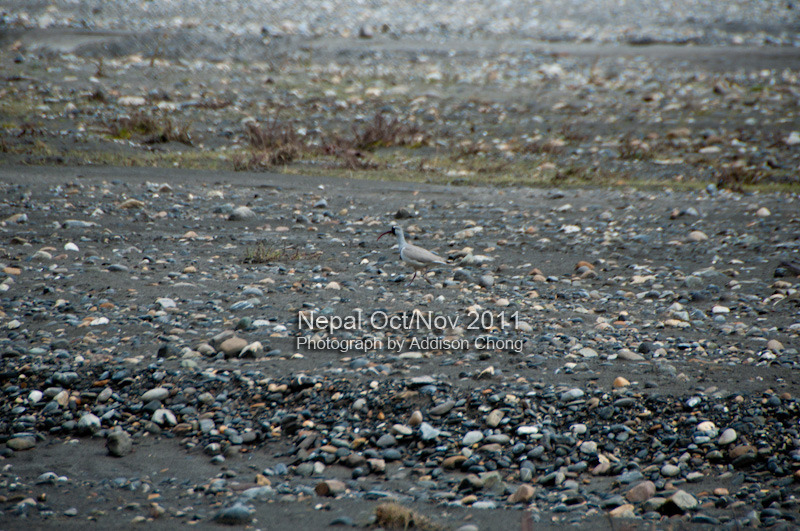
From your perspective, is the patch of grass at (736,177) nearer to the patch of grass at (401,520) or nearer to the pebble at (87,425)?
the patch of grass at (401,520)

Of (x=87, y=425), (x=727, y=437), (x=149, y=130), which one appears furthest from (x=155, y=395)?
(x=149, y=130)

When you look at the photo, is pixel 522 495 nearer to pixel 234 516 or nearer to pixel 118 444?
pixel 234 516

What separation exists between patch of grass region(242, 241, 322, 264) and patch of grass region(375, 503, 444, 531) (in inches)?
147

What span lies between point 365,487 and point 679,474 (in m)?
1.67

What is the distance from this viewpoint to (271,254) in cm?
624

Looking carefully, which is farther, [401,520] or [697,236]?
[697,236]

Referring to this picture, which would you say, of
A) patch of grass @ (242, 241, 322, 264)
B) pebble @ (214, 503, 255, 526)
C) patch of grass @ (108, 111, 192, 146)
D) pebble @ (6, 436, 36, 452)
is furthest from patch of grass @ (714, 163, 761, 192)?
pebble @ (6, 436, 36, 452)

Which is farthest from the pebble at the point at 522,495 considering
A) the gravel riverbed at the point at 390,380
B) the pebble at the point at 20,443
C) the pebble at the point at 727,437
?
the pebble at the point at 20,443

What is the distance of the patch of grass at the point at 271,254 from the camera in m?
6.20

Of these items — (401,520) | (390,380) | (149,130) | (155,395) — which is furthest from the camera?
(149,130)

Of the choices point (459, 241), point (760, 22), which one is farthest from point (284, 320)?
point (760, 22)

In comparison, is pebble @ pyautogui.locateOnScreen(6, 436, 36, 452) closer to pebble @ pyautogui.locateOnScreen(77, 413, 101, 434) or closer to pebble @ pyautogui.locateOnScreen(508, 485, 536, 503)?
pebble @ pyautogui.locateOnScreen(77, 413, 101, 434)

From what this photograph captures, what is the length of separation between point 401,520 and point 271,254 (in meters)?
3.86

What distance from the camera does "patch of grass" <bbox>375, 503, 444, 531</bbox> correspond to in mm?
2834
